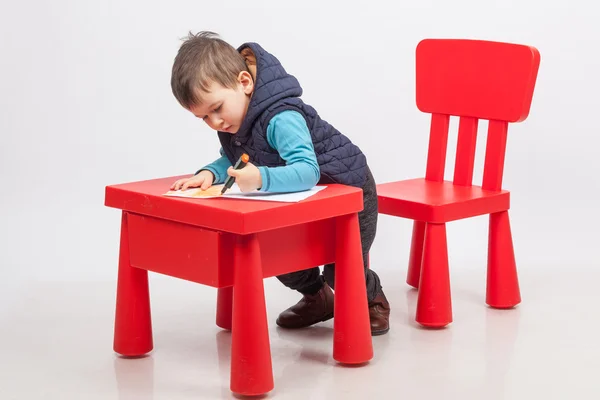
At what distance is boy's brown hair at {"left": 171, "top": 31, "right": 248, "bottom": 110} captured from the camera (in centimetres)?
248

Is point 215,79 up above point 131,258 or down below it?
above

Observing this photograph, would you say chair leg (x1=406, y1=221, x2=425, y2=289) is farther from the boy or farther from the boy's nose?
the boy's nose

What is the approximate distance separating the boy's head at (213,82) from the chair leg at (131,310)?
0.30 metres

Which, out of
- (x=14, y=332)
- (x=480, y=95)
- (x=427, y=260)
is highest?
(x=480, y=95)

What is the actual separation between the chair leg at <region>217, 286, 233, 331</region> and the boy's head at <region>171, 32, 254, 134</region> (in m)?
0.47

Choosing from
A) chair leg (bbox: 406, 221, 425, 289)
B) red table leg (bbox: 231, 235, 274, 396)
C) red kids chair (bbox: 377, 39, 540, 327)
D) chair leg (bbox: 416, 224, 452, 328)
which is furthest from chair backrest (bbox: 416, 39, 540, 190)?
red table leg (bbox: 231, 235, 274, 396)

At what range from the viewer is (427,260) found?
9.36ft

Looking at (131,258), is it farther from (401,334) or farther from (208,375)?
(401,334)

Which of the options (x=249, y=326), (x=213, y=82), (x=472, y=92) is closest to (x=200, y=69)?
(x=213, y=82)

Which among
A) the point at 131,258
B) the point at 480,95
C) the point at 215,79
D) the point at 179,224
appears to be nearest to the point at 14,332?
the point at 131,258

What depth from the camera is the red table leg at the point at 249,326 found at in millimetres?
2330

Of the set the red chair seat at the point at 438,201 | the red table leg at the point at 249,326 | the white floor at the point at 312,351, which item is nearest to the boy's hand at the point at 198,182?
the red table leg at the point at 249,326

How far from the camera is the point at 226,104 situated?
2.51m

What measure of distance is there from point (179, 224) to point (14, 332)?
2.13 ft
